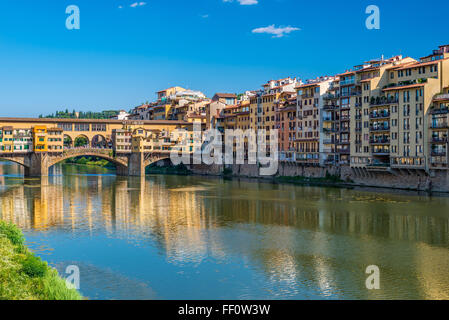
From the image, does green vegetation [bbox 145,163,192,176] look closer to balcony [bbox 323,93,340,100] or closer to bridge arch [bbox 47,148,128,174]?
bridge arch [bbox 47,148,128,174]

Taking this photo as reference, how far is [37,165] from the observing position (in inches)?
3014

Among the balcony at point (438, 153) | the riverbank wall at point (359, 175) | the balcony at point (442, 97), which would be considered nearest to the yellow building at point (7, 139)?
the riverbank wall at point (359, 175)

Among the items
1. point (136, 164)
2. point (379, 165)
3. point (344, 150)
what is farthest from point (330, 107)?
point (136, 164)

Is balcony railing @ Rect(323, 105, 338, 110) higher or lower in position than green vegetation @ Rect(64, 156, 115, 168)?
higher

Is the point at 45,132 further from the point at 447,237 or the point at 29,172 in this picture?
the point at 447,237

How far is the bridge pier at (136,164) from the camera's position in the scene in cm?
8444

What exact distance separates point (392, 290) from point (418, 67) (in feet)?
123

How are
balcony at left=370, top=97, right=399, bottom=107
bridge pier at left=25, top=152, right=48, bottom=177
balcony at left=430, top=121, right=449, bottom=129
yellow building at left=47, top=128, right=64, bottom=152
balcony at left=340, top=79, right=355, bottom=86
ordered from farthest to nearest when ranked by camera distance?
yellow building at left=47, top=128, right=64, bottom=152 → bridge pier at left=25, top=152, right=48, bottom=177 → balcony at left=340, top=79, right=355, bottom=86 → balcony at left=370, top=97, right=399, bottom=107 → balcony at left=430, top=121, right=449, bottom=129

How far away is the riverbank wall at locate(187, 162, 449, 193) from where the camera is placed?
51.8 meters

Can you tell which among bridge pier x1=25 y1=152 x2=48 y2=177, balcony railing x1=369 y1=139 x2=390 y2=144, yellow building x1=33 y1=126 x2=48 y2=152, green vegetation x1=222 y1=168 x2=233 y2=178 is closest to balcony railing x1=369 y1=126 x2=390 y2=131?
balcony railing x1=369 y1=139 x2=390 y2=144

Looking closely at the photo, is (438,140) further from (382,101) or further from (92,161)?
(92,161)

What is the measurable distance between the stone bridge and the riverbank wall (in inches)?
479

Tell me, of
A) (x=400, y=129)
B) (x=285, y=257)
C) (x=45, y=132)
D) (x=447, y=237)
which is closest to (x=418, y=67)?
(x=400, y=129)

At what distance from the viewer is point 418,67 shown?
52969mm
